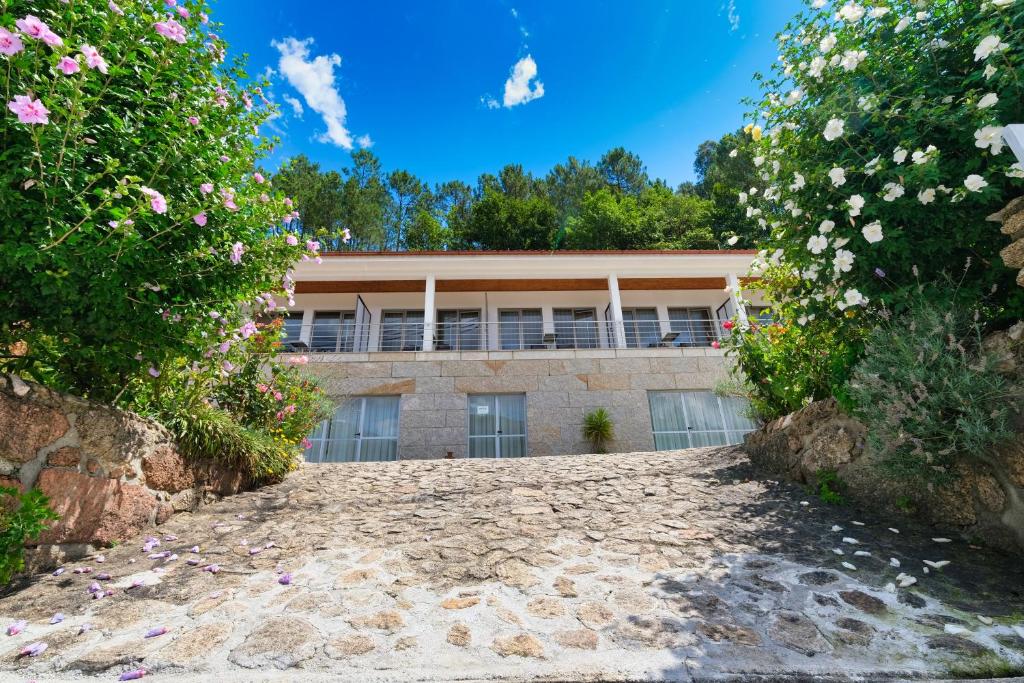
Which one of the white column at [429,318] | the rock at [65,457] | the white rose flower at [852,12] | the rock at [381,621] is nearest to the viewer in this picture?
the rock at [381,621]

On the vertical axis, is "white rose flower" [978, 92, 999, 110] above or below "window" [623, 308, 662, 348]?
below

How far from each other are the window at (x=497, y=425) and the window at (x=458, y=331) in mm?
4146

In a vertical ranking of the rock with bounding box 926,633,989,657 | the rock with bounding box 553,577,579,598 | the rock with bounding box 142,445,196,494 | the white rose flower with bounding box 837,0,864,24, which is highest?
the white rose flower with bounding box 837,0,864,24

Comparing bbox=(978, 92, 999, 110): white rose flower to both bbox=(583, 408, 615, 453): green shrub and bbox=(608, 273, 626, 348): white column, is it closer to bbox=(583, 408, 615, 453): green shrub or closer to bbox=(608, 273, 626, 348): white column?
bbox=(583, 408, 615, 453): green shrub

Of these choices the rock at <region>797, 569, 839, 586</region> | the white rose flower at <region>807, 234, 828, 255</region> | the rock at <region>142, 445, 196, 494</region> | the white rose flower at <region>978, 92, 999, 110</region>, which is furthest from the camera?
the rock at <region>142, 445, 196, 494</region>

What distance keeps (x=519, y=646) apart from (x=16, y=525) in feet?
11.0

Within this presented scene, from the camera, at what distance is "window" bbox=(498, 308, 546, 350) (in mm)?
14531

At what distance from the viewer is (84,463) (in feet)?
11.7

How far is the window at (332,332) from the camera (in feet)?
46.1

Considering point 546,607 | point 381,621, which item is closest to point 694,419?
point 546,607

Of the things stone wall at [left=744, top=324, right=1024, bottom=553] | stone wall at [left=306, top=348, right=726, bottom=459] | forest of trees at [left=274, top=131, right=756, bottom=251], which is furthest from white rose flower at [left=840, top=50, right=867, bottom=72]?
forest of trees at [left=274, top=131, right=756, bottom=251]

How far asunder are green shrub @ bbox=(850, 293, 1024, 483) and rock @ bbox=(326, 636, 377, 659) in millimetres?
3816

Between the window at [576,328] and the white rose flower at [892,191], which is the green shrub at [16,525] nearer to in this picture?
the white rose flower at [892,191]

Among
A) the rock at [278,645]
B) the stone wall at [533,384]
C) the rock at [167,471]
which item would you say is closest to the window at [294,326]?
the stone wall at [533,384]
